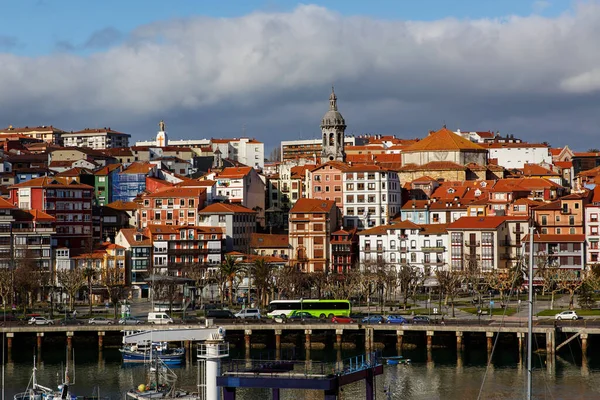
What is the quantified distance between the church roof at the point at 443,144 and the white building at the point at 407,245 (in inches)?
1510

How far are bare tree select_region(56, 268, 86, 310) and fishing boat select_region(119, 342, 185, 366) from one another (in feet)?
83.6

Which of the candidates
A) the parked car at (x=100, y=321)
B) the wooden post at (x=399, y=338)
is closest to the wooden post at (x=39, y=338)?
the parked car at (x=100, y=321)

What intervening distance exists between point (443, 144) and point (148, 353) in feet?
324

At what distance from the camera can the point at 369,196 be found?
16188cm

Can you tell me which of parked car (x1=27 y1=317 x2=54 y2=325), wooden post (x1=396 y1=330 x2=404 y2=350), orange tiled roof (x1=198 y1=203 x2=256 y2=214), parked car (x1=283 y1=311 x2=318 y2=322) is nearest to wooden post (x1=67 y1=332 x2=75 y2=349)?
parked car (x1=27 y1=317 x2=54 y2=325)

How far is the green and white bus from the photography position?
114312mm

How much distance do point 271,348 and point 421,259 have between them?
4293 centimetres

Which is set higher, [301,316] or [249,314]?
[249,314]

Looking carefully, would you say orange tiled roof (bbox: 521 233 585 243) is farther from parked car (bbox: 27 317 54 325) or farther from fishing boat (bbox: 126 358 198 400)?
fishing boat (bbox: 126 358 198 400)

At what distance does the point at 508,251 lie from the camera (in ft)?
463

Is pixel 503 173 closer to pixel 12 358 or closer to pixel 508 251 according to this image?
pixel 508 251

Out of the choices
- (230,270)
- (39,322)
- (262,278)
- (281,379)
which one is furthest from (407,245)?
(281,379)

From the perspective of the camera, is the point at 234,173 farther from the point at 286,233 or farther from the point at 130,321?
the point at 130,321

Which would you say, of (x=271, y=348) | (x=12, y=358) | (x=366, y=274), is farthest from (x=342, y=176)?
(x=12, y=358)
